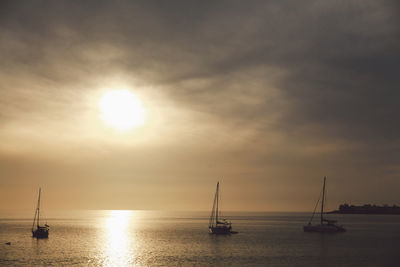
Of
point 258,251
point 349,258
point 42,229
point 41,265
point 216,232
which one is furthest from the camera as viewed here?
point 216,232

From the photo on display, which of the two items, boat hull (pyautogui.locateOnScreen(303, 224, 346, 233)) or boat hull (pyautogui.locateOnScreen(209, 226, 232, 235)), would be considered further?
boat hull (pyautogui.locateOnScreen(303, 224, 346, 233))

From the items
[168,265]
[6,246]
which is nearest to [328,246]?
[168,265]

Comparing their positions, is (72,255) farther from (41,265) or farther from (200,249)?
(200,249)

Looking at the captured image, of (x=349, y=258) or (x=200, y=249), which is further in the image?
(x=200, y=249)

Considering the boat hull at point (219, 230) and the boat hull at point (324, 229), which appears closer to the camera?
the boat hull at point (219, 230)

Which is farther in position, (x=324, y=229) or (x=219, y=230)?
(x=324, y=229)

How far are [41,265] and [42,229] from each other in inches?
2118

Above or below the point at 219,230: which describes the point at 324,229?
above

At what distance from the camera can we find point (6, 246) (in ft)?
323

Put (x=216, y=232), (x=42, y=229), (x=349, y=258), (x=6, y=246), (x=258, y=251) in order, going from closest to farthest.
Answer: (x=349, y=258) < (x=258, y=251) < (x=6, y=246) < (x=42, y=229) < (x=216, y=232)

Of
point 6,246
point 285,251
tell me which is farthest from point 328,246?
point 6,246

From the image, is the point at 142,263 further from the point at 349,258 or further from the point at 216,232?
the point at 216,232

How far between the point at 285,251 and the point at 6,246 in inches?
2761

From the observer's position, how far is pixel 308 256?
82062 mm
